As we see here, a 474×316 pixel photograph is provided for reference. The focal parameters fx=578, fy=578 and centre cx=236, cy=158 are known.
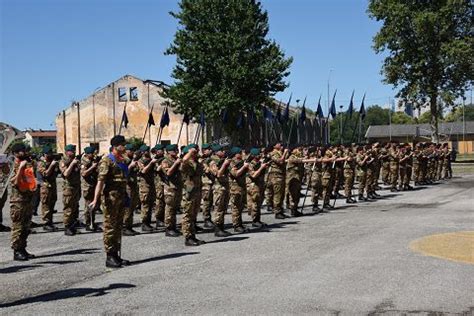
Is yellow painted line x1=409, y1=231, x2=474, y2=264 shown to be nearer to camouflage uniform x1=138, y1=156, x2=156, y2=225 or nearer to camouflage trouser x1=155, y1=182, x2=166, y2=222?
camouflage trouser x1=155, y1=182, x2=166, y2=222

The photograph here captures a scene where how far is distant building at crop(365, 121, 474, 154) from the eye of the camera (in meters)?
86.8

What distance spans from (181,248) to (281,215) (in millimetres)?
4648

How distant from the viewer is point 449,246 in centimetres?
965

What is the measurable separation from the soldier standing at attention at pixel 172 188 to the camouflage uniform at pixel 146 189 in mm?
1216

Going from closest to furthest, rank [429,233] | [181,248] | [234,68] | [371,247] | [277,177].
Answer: [371,247]
[181,248]
[429,233]
[277,177]
[234,68]

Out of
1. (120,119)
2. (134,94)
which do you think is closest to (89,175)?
(134,94)

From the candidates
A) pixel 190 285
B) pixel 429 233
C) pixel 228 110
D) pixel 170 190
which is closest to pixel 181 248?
pixel 170 190

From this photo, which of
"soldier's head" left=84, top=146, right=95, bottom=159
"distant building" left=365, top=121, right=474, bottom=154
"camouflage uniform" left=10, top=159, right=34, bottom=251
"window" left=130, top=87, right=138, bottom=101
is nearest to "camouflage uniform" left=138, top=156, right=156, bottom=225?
"soldier's head" left=84, top=146, right=95, bottom=159

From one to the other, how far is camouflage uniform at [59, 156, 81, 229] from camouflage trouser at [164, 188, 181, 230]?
2.20 meters

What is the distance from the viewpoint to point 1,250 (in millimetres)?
10812

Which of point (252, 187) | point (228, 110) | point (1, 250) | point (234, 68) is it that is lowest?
point (1, 250)

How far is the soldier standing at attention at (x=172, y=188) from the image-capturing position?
1161cm

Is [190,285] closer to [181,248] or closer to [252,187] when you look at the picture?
[181,248]

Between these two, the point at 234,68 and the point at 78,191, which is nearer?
the point at 78,191
